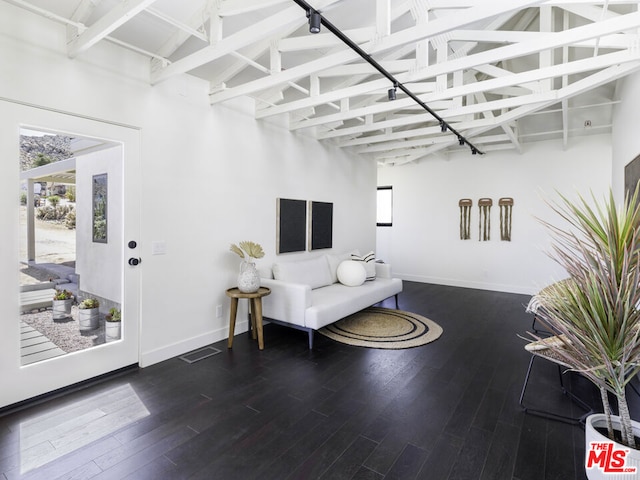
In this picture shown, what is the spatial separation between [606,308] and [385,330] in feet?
9.18

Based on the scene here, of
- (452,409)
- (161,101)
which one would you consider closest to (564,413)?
(452,409)

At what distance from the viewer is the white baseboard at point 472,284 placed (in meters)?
6.34

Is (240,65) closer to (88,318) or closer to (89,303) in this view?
(89,303)

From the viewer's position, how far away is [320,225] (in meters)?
5.33

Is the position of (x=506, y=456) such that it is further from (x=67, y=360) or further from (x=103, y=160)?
(x=103, y=160)

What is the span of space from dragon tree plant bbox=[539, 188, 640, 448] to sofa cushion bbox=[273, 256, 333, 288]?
3.00 m

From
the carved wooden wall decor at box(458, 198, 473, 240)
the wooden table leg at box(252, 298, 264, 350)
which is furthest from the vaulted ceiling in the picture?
the carved wooden wall decor at box(458, 198, 473, 240)

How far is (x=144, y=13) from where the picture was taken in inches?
101

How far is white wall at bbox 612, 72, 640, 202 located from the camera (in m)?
3.46

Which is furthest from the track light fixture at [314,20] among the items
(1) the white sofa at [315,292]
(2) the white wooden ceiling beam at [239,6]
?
(1) the white sofa at [315,292]

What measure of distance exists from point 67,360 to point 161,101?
237 cm

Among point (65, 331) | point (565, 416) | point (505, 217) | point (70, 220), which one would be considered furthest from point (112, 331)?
point (505, 217)

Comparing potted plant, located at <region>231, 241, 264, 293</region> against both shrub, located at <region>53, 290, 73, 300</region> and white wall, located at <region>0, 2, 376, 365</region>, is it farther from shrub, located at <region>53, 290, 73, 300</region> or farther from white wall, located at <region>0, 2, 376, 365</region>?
shrub, located at <region>53, 290, 73, 300</region>

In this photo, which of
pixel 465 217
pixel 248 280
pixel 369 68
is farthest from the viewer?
pixel 465 217
